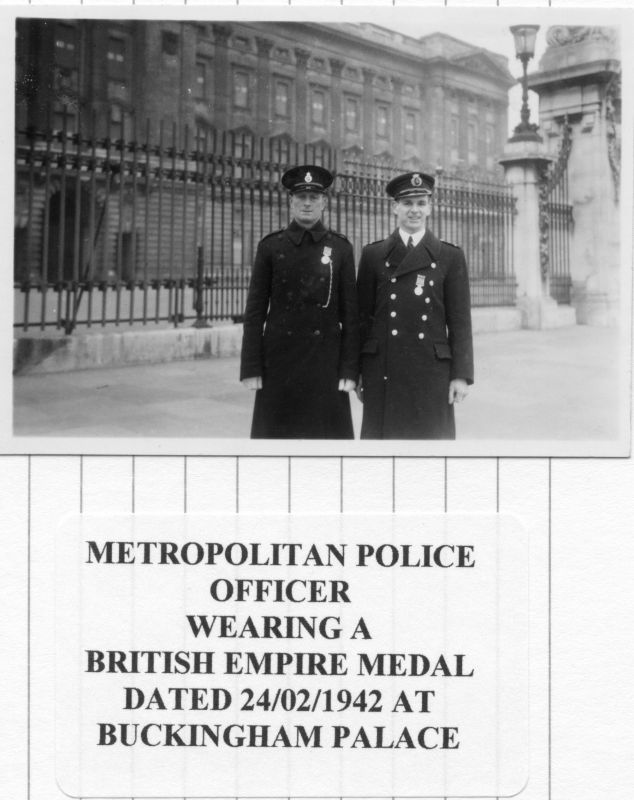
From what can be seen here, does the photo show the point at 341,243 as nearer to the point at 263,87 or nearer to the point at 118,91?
Answer: the point at 263,87

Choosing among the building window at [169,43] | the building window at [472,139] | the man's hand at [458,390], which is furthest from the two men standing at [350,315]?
the building window at [169,43]

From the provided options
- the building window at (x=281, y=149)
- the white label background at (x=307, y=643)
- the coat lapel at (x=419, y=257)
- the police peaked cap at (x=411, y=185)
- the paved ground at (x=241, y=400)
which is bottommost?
the white label background at (x=307, y=643)

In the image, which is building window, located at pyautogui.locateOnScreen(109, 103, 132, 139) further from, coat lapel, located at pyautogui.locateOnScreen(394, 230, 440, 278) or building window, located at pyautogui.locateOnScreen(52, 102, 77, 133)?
coat lapel, located at pyautogui.locateOnScreen(394, 230, 440, 278)

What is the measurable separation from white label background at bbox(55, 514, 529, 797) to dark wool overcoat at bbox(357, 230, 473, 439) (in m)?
0.39

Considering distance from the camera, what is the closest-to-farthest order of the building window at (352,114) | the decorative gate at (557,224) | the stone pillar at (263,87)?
the stone pillar at (263,87) → the building window at (352,114) → the decorative gate at (557,224)

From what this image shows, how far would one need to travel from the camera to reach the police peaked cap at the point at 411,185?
2506 mm

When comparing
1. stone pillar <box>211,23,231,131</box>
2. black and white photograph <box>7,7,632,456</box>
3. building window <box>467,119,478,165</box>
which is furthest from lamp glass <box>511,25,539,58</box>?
stone pillar <box>211,23,231,131</box>

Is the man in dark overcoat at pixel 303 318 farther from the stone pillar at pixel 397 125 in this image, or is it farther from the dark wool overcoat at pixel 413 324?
the stone pillar at pixel 397 125

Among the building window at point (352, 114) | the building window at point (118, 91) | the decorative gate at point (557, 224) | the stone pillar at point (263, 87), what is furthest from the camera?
the decorative gate at point (557, 224)

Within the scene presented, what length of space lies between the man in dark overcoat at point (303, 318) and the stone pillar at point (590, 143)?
0.71 meters

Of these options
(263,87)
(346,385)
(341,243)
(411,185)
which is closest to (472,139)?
(411,185)

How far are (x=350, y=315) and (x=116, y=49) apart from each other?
1.04m

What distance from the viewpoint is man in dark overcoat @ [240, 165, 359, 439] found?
2.51 meters

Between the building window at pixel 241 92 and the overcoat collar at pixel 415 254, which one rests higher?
the building window at pixel 241 92
